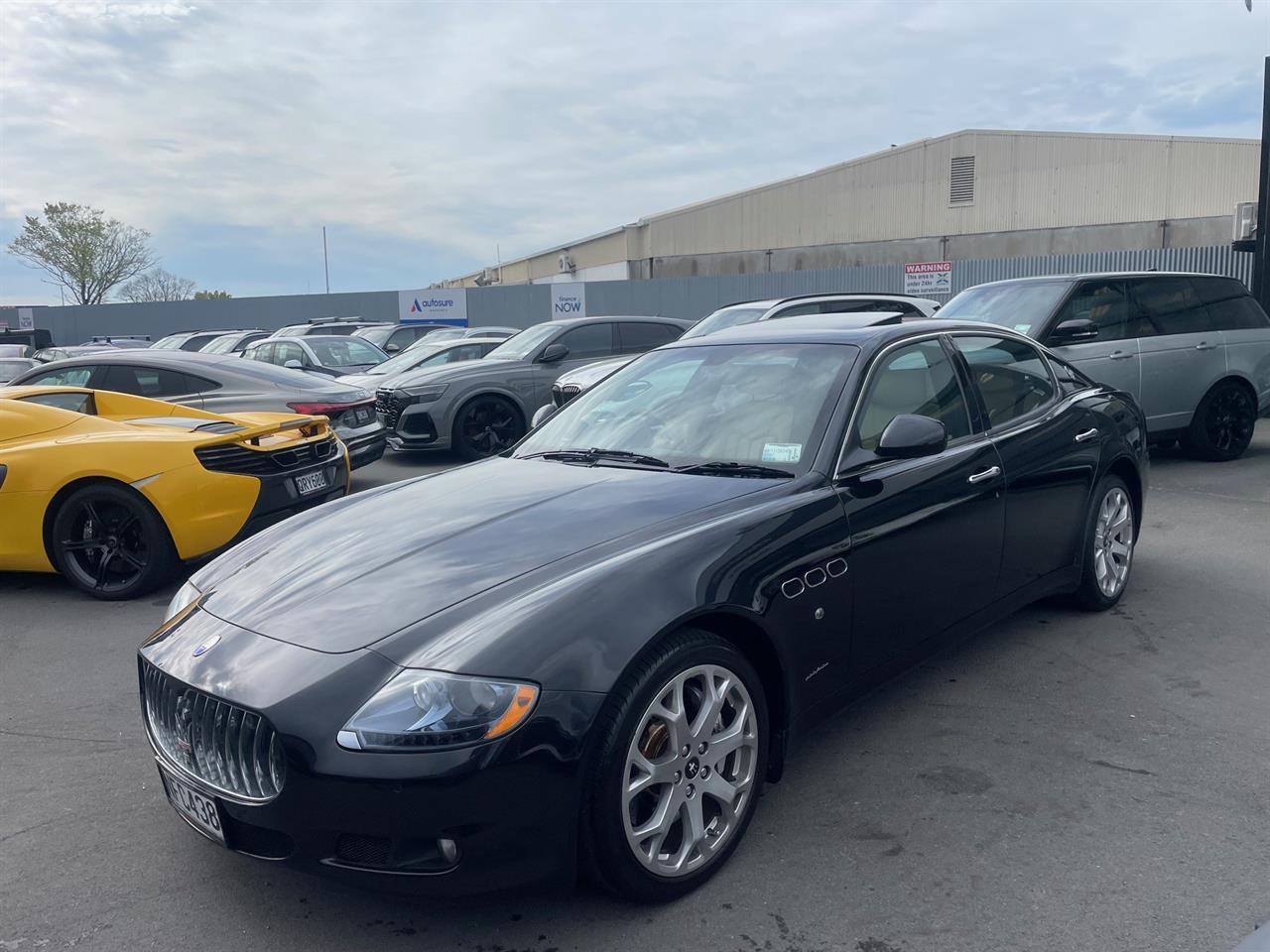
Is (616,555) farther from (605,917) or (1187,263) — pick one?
(1187,263)

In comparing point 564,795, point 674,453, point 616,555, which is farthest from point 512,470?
point 564,795

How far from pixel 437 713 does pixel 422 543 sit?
873mm

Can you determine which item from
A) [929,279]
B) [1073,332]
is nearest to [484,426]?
[1073,332]

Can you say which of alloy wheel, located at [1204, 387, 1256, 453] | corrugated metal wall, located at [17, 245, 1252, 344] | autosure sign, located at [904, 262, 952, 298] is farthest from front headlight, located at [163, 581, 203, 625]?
autosure sign, located at [904, 262, 952, 298]

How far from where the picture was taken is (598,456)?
12.8ft

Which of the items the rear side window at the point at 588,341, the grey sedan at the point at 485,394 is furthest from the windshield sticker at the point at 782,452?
the rear side window at the point at 588,341

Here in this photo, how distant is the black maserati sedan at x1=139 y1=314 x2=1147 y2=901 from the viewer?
239cm

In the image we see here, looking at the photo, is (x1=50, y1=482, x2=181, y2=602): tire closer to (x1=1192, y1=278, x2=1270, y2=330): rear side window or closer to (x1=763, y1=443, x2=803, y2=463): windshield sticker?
(x1=763, y1=443, x2=803, y2=463): windshield sticker

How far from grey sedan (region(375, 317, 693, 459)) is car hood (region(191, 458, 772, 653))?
696 centimetres

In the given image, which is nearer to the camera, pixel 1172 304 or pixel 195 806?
pixel 195 806

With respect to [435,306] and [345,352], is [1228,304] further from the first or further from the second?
[435,306]

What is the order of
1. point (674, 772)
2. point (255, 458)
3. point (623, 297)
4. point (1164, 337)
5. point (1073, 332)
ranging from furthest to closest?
point (623, 297)
point (1164, 337)
point (1073, 332)
point (255, 458)
point (674, 772)

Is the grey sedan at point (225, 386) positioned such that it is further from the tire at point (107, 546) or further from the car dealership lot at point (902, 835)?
the car dealership lot at point (902, 835)

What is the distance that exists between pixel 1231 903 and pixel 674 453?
85.6 inches
